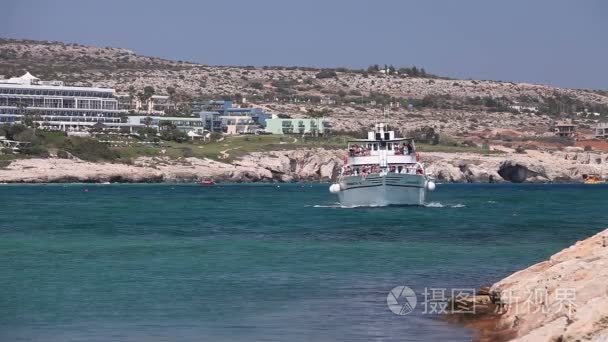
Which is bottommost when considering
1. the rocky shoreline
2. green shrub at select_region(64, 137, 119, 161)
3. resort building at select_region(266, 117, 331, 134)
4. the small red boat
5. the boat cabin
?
the small red boat

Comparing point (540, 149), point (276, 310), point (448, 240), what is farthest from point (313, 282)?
point (540, 149)

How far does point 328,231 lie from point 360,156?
25850 mm

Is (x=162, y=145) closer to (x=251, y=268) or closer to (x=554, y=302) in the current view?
(x=251, y=268)

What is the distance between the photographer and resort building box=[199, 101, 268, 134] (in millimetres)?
188000

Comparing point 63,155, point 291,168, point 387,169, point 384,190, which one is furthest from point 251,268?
point 291,168

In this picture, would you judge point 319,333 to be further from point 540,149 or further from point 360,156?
point 540,149

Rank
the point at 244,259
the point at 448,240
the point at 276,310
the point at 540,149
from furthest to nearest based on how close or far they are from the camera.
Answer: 1. the point at 540,149
2. the point at 448,240
3. the point at 244,259
4. the point at 276,310

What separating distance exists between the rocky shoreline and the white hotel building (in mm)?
22176

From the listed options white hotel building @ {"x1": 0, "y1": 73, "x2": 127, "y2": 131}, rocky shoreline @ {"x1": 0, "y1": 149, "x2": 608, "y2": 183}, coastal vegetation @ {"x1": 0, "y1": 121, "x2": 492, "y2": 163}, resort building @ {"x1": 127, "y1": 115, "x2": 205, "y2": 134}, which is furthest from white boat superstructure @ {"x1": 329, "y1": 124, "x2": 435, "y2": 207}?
resort building @ {"x1": 127, "y1": 115, "x2": 205, "y2": 134}

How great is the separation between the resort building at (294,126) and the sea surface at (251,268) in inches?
4481

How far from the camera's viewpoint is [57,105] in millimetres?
172250

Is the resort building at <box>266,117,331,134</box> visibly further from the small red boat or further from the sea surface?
the sea surface

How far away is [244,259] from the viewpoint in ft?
127

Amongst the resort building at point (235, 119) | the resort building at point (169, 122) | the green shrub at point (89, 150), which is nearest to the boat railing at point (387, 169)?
the green shrub at point (89, 150)
